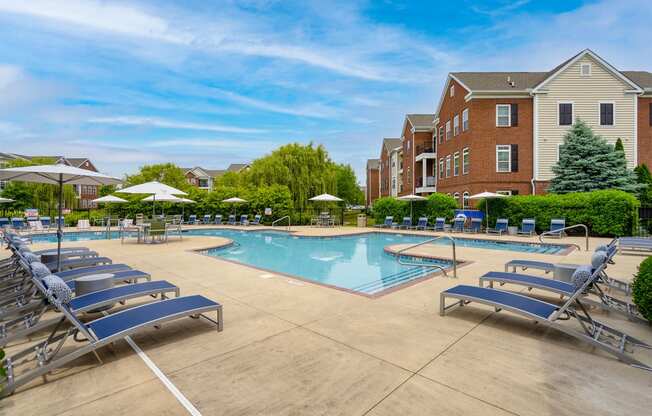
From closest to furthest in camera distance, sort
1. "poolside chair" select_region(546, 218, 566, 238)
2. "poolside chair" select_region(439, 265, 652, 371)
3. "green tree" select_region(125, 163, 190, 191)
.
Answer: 1. "poolside chair" select_region(439, 265, 652, 371)
2. "poolside chair" select_region(546, 218, 566, 238)
3. "green tree" select_region(125, 163, 190, 191)

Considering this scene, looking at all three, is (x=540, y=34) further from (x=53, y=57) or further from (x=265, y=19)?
(x=53, y=57)

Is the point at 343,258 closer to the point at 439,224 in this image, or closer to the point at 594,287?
the point at 594,287

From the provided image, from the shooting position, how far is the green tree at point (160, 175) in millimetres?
40344

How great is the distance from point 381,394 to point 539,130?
24160 millimetres

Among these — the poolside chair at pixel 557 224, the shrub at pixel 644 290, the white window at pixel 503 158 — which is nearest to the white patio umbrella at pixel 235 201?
the white window at pixel 503 158

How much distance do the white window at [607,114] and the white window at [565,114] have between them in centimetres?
177

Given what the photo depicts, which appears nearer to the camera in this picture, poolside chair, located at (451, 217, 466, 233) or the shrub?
the shrub

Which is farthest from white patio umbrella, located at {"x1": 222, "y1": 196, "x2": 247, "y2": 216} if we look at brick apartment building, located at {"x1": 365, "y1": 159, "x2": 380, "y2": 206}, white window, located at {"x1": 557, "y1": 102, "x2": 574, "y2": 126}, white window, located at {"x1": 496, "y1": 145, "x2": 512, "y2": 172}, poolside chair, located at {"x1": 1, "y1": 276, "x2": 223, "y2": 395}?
brick apartment building, located at {"x1": 365, "y1": 159, "x2": 380, "y2": 206}

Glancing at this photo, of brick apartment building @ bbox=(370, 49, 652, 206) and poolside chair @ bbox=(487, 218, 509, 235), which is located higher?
brick apartment building @ bbox=(370, 49, 652, 206)

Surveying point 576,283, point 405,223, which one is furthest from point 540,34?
point 576,283

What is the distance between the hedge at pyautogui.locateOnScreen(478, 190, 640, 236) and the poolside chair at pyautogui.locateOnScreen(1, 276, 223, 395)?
17.8m

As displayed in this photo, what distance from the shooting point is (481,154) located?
873 inches

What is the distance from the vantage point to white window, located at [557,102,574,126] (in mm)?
21281

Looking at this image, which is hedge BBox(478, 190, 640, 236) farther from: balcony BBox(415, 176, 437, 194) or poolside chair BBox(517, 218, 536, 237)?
balcony BBox(415, 176, 437, 194)
